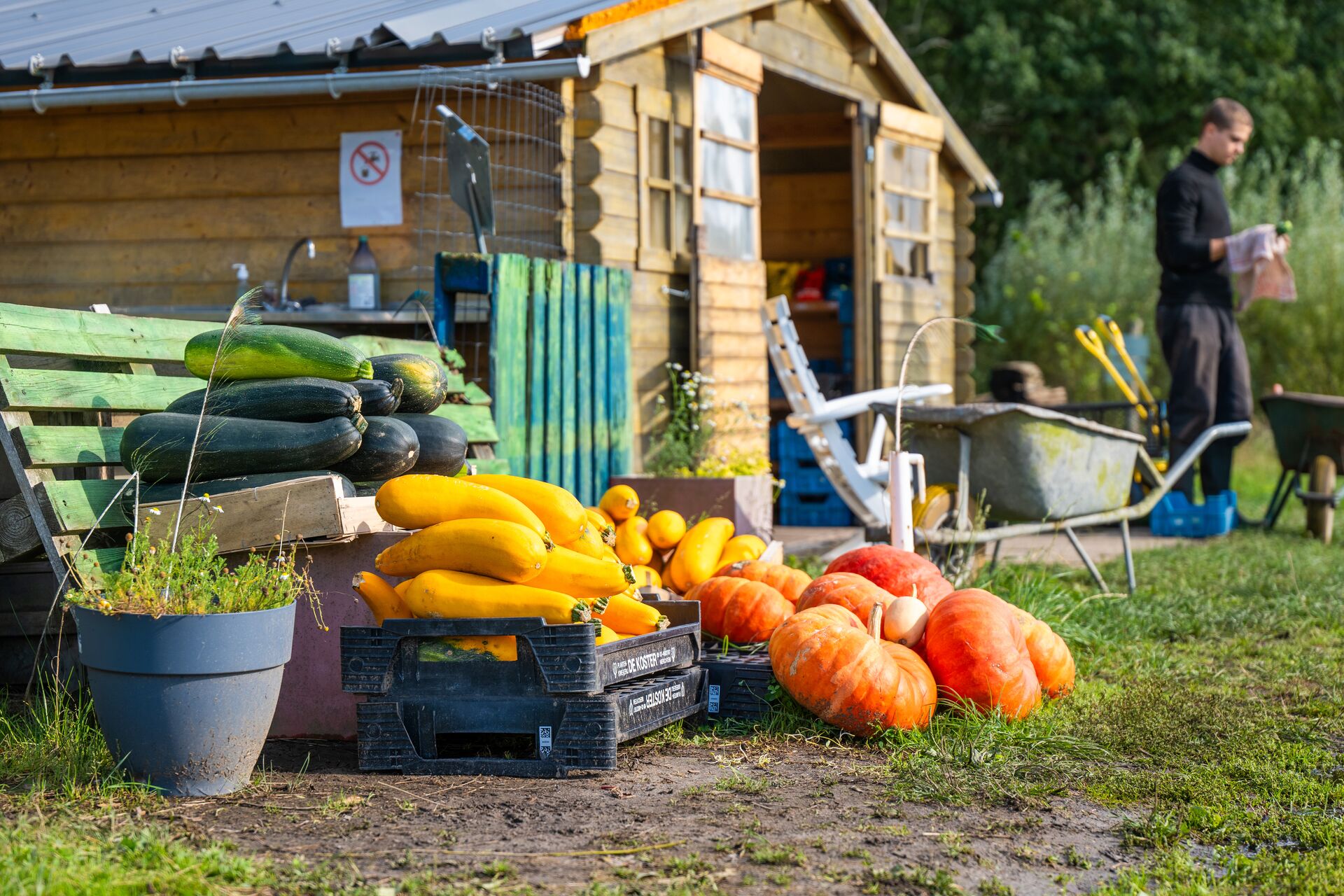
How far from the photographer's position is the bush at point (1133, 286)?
14281mm

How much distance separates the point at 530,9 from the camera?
22.4ft

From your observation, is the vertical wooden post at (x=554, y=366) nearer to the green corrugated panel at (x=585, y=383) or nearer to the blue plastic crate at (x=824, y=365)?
the green corrugated panel at (x=585, y=383)

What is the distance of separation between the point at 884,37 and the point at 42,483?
7.12 metres

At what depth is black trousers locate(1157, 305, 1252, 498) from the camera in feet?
27.4

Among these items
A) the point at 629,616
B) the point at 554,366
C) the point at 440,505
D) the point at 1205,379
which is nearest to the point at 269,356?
the point at 440,505

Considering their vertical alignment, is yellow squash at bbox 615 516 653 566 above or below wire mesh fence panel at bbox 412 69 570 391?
below

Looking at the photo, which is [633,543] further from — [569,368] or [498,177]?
[498,177]

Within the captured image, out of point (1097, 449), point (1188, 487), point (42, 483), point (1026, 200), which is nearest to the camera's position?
point (42, 483)

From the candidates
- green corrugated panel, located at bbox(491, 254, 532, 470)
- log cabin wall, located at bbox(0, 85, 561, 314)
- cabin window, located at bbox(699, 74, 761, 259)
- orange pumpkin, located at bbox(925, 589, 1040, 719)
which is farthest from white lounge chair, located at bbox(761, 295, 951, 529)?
orange pumpkin, located at bbox(925, 589, 1040, 719)

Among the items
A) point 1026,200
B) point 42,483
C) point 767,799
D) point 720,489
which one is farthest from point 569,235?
point 1026,200

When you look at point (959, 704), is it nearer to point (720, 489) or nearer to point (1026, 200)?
point (720, 489)

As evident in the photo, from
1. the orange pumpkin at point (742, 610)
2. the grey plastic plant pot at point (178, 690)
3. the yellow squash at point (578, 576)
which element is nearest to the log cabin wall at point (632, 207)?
the orange pumpkin at point (742, 610)

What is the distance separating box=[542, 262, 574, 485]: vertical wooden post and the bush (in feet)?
30.3

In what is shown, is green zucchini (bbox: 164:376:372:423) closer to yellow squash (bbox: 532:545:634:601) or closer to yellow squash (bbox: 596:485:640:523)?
yellow squash (bbox: 532:545:634:601)
